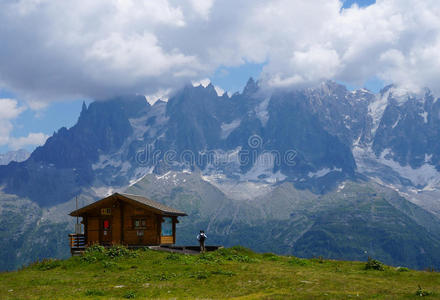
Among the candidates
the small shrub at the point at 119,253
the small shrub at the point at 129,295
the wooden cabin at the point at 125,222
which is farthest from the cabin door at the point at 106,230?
the small shrub at the point at 129,295

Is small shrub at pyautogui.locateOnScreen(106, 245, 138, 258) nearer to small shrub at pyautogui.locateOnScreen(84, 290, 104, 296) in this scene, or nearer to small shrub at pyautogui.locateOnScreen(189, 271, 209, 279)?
small shrub at pyautogui.locateOnScreen(189, 271, 209, 279)

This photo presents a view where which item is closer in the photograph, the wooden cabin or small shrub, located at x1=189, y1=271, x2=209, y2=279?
small shrub, located at x1=189, y1=271, x2=209, y2=279

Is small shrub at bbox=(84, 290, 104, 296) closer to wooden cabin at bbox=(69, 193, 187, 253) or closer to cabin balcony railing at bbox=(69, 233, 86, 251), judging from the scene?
wooden cabin at bbox=(69, 193, 187, 253)

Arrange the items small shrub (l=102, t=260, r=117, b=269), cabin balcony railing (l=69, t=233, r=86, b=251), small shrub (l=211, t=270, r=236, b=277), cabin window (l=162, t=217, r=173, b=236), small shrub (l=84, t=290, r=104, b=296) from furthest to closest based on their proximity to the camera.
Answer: cabin window (l=162, t=217, r=173, b=236) → cabin balcony railing (l=69, t=233, r=86, b=251) → small shrub (l=102, t=260, r=117, b=269) → small shrub (l=211, t=270, r=236, b=277) → small shrub (l=84, t=290, r=104, b=296)

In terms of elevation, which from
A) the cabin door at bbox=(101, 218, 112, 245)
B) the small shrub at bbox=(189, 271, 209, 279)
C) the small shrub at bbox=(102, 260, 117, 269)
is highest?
the cabin door at bbox=(101, 218, 112, 245)

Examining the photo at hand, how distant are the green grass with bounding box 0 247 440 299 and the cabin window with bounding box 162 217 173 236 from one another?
1429 cm

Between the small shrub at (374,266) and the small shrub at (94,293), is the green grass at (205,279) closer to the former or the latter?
the small shrub at (94,293)

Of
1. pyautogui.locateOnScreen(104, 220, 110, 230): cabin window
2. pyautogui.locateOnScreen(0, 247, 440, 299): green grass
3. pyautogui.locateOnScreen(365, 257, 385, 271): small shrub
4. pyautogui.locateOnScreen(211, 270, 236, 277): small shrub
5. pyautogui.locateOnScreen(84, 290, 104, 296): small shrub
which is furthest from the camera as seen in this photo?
pyautogui.locateOnScreen(104, 220, 110, 230): cabin window

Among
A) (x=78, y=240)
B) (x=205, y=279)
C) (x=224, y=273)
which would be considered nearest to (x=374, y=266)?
(x=224, y=273)

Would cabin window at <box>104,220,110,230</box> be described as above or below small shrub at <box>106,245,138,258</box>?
above

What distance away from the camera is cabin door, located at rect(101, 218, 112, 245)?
60219 millimetres

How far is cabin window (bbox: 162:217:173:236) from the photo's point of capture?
6144 cm

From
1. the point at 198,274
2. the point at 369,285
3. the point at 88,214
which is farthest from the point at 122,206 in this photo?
the point at 369,285

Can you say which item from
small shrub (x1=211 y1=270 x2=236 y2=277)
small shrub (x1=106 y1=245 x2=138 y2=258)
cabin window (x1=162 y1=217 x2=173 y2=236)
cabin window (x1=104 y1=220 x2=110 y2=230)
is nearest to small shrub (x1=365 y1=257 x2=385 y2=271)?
small shrub (x1=211 y1=270 x2=236 y2=277)
